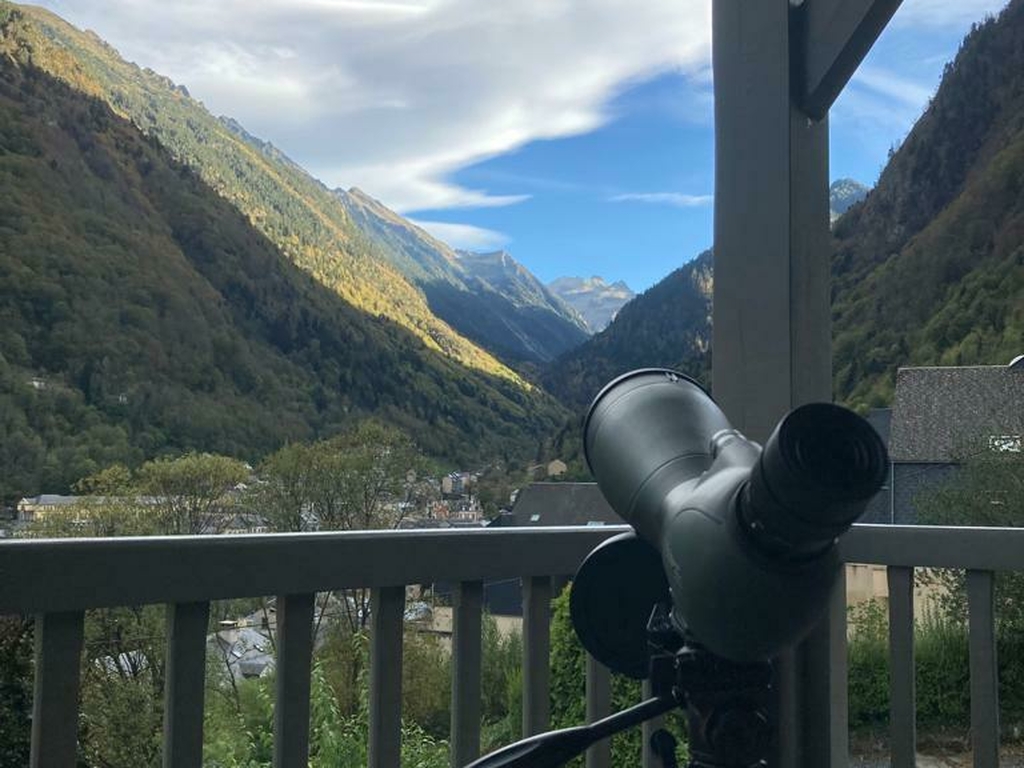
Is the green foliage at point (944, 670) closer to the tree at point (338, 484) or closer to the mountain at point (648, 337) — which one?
the mountain at point (648, 337)

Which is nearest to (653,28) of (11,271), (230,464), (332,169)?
(230,464)

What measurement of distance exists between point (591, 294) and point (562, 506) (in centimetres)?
458

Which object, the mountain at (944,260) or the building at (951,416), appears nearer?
the building at (951,416)

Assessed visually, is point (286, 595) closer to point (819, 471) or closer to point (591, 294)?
point (819, 471)

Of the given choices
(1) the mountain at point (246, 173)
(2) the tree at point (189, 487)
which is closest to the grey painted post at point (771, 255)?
(2) the tree at point (189, 487)

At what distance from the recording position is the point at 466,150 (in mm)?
7664

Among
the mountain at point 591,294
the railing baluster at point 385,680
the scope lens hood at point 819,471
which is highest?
the mountain at point 591,294

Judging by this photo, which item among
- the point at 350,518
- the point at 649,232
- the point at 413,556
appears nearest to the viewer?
the point at 413,556

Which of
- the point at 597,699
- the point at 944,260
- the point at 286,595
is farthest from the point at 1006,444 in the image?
the point at 286,595

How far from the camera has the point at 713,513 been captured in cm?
61

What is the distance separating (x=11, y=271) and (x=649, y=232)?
16.5ft

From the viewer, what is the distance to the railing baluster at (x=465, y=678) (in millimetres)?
1076

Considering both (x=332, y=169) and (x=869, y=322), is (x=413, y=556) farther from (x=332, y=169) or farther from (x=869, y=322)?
(x=332, y=169)

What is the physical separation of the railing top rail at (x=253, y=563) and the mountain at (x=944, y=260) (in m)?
1.11
